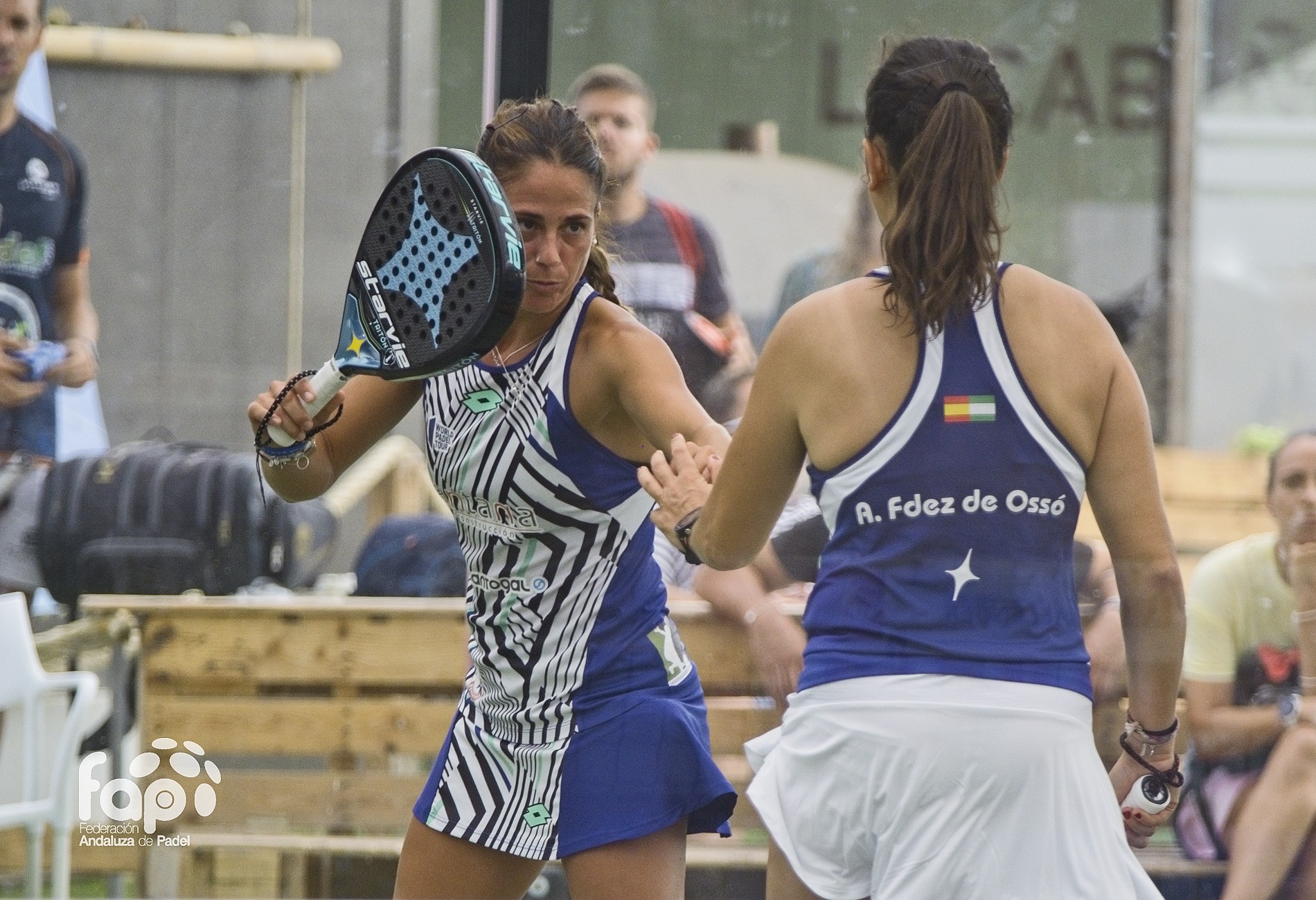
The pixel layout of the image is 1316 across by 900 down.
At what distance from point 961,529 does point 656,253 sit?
1.39m

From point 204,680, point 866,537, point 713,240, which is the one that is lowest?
point 204,680

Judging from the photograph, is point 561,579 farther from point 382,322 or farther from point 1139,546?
point 1139,546

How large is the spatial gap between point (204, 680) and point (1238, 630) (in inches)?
71.5

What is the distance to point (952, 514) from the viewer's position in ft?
5.05

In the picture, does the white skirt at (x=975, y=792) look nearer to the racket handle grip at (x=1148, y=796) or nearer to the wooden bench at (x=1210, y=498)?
the racket handle grip at (x=1148, y=796)

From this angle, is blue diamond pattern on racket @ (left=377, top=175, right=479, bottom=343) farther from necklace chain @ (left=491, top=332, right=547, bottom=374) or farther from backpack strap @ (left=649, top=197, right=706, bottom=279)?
backpack strap @ (left=649, top=197, right=706, bottom=279)

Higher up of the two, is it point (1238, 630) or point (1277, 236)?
point (1277, 236)

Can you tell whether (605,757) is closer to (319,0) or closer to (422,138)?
(422,138)

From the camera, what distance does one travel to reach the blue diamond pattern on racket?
171cm

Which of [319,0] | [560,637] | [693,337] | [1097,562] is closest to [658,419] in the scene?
[560,637]

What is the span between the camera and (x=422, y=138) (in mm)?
2652

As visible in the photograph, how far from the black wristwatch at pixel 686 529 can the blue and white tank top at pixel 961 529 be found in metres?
0.17

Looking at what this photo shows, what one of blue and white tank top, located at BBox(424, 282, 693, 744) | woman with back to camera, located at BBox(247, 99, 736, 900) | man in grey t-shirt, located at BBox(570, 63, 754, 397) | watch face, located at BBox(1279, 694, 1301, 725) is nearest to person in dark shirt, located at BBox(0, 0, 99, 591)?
man in grey t-shirt, located at BBox(570, 63, 754, 397)

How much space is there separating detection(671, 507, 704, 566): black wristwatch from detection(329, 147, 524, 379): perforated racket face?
0.29m
